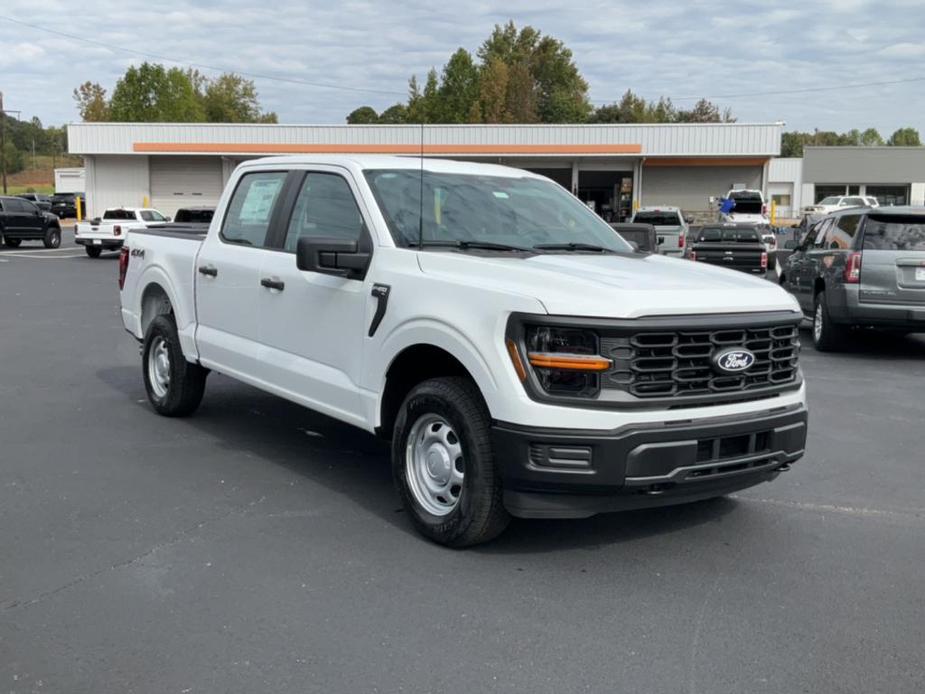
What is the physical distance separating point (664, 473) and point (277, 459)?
312 cm

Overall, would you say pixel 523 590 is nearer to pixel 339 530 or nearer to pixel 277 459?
pixel 339 530

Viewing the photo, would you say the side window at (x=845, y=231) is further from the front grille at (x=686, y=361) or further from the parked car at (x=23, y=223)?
the parked car at (x=23, y=223)

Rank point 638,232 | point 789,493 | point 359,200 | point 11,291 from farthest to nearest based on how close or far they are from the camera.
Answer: point 11,291 < point 638,232 < point 789,493 < point 359,200

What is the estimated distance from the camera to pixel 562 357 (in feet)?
14.1

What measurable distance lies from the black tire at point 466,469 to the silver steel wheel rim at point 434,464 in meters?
0.03

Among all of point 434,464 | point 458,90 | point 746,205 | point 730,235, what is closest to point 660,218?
point 730,235

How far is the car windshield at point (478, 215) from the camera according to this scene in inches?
216

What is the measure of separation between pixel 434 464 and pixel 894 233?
8358mm

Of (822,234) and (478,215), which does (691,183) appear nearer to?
(822,234)

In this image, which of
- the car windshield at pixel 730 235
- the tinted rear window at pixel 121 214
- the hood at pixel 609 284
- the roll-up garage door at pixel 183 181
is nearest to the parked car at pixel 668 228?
the car windshield at pixel 730 235

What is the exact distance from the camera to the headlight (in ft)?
14.2

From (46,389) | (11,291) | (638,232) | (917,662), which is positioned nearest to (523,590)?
(917,662)

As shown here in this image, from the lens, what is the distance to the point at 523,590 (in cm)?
436

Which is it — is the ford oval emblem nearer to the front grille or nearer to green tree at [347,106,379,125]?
the front grille
